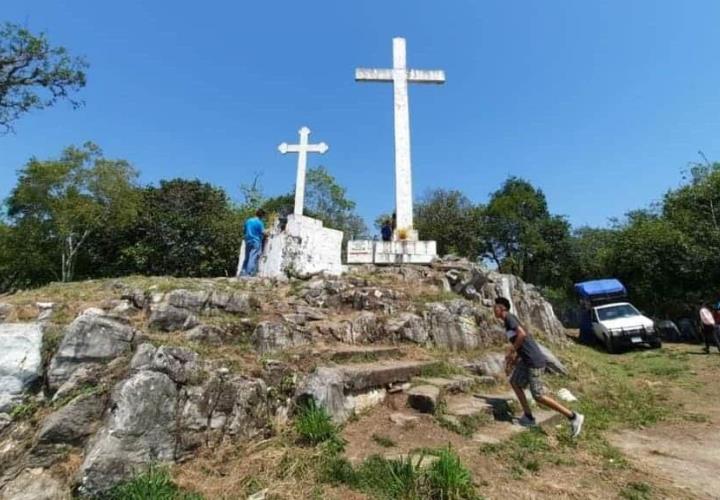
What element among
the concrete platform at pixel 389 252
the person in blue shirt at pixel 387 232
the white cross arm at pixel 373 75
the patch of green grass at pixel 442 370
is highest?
the white cross arm at pixel 373 75

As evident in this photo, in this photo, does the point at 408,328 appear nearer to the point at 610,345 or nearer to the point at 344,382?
the point at 344,382

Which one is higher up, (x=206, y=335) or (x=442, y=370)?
(x=206, y=335)

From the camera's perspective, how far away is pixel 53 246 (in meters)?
25.1

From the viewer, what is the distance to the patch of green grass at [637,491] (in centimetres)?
395

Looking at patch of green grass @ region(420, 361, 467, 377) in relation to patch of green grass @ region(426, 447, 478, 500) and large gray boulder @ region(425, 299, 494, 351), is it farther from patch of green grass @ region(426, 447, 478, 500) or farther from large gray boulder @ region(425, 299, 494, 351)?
patch of green grass @ region(426, 447, 478, 500)

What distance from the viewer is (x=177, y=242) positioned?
24.2 m

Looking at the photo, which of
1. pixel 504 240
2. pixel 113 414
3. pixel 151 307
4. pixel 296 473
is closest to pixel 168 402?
pixel 113 414

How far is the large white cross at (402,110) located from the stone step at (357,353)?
5566 mm

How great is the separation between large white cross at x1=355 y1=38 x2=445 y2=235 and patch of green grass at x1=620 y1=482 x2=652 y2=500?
28.8 feet

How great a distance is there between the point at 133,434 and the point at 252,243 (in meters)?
6.47

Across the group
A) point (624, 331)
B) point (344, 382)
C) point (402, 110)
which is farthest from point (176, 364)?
point (624, 331)

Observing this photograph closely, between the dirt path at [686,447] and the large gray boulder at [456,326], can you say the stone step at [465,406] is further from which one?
the large gray boulder at [456,326]

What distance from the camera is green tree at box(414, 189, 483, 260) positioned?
3164cm

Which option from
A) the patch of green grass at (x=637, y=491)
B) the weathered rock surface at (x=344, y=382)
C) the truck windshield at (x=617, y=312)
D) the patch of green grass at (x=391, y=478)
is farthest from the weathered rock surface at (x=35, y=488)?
the truck windshield at (x=617, y=312)
